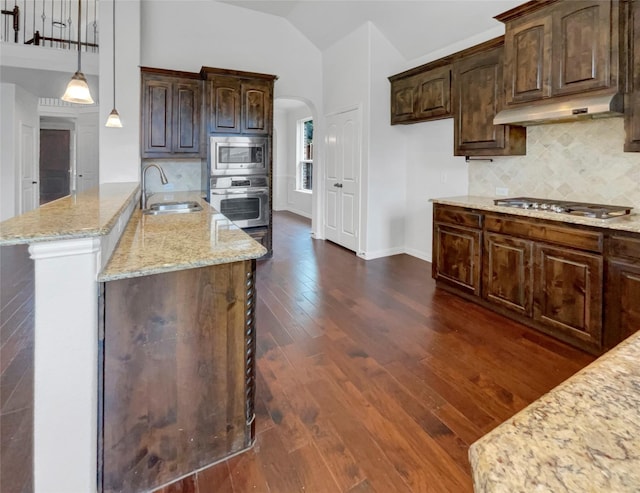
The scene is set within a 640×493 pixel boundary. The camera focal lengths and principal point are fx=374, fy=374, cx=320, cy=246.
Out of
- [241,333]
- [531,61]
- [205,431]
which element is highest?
[531,61]

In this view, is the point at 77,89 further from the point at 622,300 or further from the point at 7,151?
the point at 7,151

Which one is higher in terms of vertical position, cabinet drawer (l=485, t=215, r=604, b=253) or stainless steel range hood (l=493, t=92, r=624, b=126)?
stainless steel range hood (l=493, t=92, r=624, b=126)

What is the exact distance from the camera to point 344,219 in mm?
5742

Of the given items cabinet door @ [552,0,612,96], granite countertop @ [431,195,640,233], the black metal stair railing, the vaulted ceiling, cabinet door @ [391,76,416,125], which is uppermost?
the black metal stair railing

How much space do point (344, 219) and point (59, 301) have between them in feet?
15.5

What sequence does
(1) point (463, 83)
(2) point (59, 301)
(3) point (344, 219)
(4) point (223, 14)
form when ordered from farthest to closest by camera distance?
(3) point (344, 219) → (4) point (223, 14) → (1) point (463, 83) → (2) point (59, 301)

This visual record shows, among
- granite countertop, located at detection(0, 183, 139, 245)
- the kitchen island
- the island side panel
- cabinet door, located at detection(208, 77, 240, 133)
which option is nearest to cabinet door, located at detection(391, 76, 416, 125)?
cabinet door, located at detection(208, 77, 240, 133)

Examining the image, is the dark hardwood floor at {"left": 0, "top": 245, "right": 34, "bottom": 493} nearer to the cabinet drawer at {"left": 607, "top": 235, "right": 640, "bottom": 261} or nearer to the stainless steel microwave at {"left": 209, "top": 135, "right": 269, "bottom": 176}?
the stainless steel microwave at {"left": 209, "top": 135, "right": 269, "bottom": 176}

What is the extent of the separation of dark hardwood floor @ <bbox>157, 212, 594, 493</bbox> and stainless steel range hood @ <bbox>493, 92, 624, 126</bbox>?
1644 mm

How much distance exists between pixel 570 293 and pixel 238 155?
153 inches

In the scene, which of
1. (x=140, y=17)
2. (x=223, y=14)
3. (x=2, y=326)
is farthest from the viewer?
(x=223, y=14)

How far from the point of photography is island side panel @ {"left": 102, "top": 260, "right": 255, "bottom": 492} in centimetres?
140

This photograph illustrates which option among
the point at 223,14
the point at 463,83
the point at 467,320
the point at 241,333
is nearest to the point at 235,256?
the point at 241,333

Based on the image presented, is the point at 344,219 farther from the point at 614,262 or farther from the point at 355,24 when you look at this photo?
the point at 614,262
